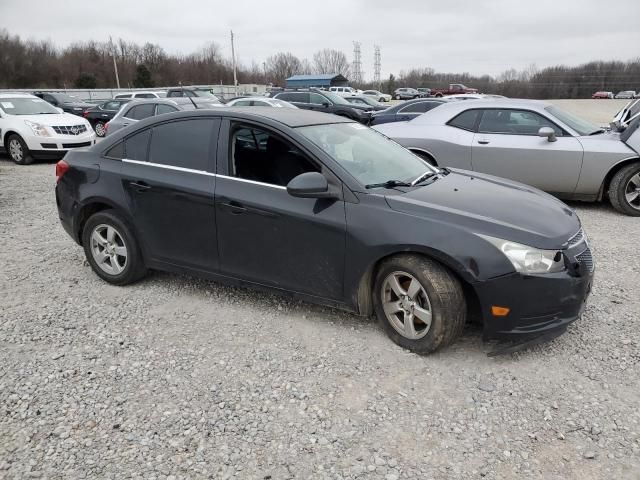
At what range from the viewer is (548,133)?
22.3ft

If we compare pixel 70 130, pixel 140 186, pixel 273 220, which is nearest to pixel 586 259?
pixel 273 220

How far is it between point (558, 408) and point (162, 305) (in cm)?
301

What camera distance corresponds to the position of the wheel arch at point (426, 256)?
304cm

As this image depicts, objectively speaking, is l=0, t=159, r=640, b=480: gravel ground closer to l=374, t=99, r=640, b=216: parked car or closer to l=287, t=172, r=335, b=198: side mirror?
l=287, t=172, r=335, b=198: side mirror

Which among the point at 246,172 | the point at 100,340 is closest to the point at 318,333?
the point at 246,172

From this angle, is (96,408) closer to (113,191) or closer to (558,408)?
(113,191)

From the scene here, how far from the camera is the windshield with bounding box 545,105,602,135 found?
7079 millimetres

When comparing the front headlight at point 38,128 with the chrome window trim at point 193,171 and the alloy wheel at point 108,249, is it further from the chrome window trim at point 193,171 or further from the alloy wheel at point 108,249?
the chrome window trim at point 193,171

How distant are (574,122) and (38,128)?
37.3 feet

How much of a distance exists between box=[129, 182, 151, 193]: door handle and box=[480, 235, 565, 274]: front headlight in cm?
269

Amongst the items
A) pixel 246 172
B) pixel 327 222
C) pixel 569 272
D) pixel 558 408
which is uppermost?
pixel 246 172

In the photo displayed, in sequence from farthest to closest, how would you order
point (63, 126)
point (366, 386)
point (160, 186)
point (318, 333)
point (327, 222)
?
point (63, 126) < point (160, 186) < point (318, 333) < point (327, 222) < point (366, 386)

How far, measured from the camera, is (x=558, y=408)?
277cm

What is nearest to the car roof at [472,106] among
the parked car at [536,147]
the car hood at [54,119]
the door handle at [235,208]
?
the parked car at [536,147]
